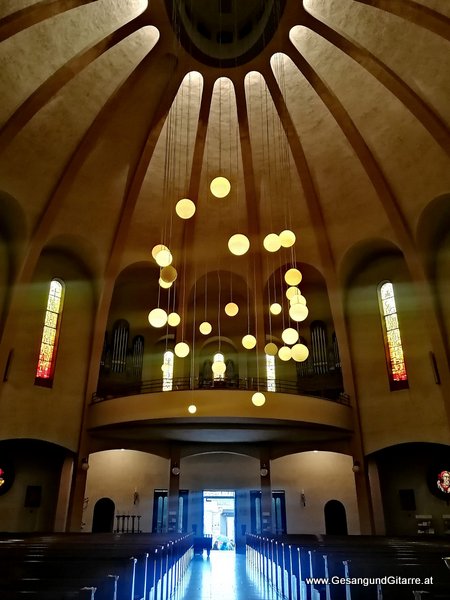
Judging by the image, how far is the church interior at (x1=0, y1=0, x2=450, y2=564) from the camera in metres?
9.87

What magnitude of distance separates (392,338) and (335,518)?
645 centimetres

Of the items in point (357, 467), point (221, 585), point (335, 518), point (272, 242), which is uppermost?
point (272, 242)

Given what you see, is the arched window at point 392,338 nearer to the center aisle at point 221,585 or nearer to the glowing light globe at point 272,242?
the center aisle at point 221,585

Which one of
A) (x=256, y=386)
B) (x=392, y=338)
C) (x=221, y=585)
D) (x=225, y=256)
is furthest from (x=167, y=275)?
(x=392, y=338)

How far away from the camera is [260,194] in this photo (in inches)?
529

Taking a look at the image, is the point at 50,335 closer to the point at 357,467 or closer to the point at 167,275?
the point at 167,275

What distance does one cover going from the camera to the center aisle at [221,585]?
6148 millimetres

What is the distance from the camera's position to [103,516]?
14898 millimetres

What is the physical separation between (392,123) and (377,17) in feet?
8.17

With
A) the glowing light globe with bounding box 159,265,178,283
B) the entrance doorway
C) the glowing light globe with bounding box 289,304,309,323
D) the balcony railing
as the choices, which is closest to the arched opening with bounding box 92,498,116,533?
the entrance doorway

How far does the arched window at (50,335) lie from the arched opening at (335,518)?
10.00 meters

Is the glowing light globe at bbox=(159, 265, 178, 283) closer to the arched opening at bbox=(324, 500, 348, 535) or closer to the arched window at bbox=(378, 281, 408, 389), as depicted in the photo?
the arched window at bbox=(378, 281, 408, 389)

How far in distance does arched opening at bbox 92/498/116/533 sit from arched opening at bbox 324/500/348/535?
721cm

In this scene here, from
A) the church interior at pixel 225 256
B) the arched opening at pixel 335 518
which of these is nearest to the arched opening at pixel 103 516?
the church interior at pixel 225 256
